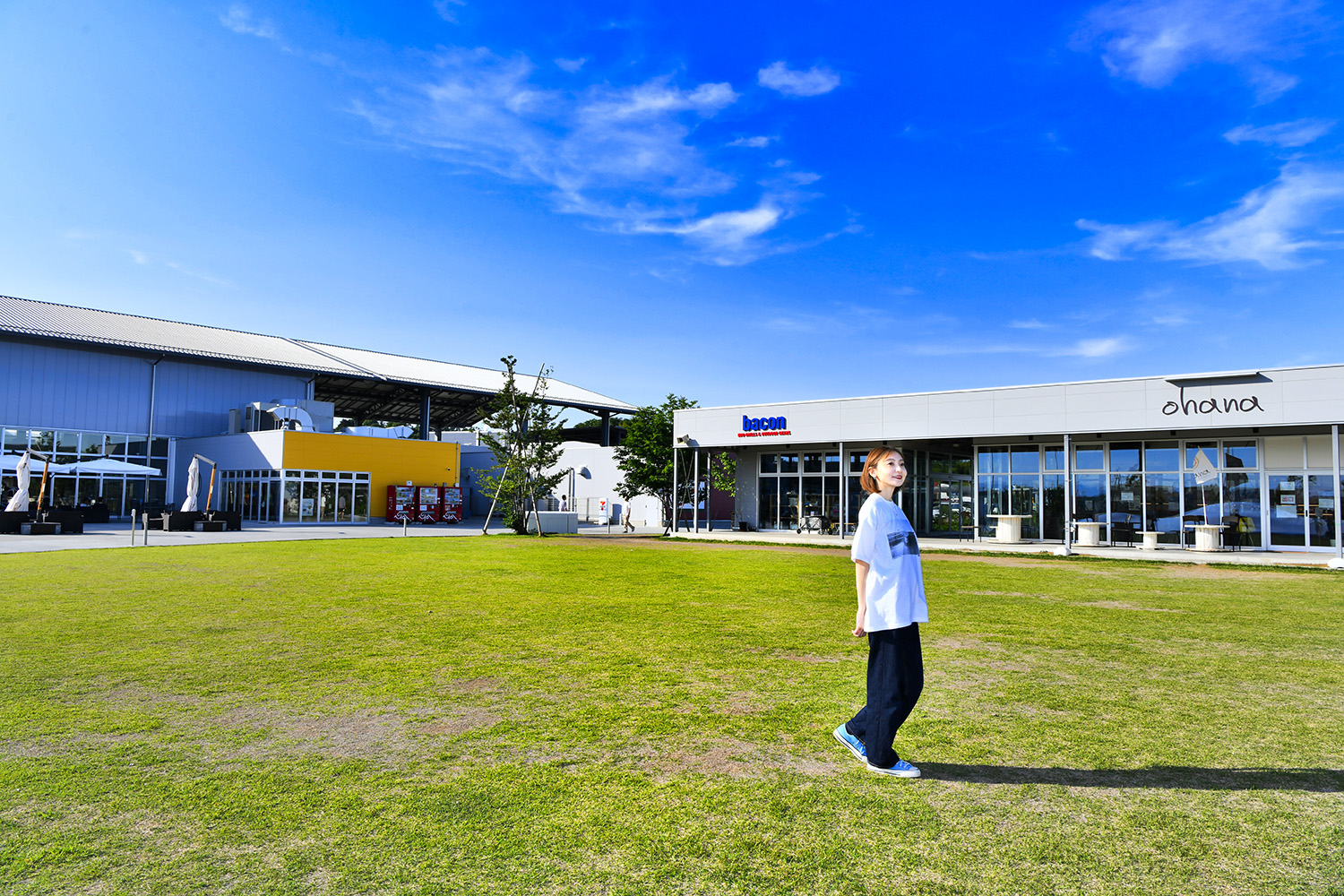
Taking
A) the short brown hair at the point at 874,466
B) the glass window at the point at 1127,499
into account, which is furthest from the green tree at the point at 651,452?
the short brown hair at the point at 874,466

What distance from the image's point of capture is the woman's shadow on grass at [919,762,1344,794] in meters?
3.99

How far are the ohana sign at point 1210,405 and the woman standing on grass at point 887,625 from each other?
797 inches

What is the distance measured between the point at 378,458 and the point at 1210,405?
1335 inches

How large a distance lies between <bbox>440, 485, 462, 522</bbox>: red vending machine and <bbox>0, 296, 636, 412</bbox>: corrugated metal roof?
699 cm

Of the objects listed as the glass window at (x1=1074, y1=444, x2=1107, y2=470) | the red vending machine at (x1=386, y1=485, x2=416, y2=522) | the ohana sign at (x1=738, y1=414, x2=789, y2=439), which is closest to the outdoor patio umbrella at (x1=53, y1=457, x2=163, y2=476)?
the red vending machine at (x1=386, y1=485, x2=416, y2=522)

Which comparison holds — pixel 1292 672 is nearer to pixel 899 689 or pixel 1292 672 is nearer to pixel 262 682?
pixel 899 689

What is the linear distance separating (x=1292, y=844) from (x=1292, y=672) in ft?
13.6

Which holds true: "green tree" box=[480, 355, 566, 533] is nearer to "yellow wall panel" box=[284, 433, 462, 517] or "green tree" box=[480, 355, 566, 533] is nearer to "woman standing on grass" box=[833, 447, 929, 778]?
"yellow wall panel" box=[284, 433, 462, 517]

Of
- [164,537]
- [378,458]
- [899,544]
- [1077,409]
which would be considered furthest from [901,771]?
[378,458]

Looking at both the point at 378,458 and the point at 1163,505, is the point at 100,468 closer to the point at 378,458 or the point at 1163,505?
the point at 378,458

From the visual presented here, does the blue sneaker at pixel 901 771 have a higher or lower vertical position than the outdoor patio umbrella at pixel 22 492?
lower

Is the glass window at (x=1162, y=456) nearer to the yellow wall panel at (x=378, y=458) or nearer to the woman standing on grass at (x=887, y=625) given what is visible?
the woman standing on grass at (x=887, y=625)

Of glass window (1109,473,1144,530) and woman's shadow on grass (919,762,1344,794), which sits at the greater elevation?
glass window (1109,473,1144,530)

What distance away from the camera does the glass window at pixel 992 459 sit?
2702 centimetres
